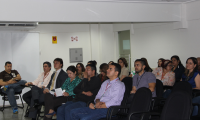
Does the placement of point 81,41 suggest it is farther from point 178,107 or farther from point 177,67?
point 178,107

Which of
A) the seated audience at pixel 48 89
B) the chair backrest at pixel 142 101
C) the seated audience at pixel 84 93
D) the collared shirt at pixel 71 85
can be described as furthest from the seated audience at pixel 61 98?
the chair backrest at pixel 142 101

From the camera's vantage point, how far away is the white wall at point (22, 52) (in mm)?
8320

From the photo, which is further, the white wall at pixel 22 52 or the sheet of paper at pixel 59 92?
the white wall at pixel 22 52

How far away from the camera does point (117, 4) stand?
6.30 meters

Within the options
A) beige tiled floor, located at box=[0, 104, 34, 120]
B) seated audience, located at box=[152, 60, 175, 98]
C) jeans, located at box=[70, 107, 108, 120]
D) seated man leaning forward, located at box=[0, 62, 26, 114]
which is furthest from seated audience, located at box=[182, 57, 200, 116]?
seated man leaning forward, located at box=[0, 62, 26, 114]

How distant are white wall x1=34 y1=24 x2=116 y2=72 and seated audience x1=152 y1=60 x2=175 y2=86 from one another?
3416 mm

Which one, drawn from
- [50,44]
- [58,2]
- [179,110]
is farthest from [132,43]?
[179,110]

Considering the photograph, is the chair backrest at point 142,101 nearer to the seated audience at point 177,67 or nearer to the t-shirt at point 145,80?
the t-shirt at point 145,80

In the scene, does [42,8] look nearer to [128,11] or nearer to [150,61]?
[128,11]

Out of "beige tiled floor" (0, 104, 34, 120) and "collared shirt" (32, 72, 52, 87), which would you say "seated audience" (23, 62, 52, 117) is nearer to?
"collared shirt" (32, 72, 52, 87)

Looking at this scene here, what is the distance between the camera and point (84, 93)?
4.69 metres

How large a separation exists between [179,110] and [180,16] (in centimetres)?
450

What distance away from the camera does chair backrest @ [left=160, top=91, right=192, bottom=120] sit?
112 inches

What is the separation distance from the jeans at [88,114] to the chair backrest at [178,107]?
1.11 m
